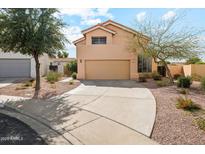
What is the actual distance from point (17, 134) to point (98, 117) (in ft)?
8.69

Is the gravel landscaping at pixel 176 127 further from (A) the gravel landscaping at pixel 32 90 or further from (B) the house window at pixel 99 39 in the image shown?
(B) the house window at pixel 99 39

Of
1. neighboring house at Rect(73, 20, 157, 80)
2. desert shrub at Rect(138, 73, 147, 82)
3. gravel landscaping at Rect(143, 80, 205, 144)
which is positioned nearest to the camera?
gravel landscaping at Rect(143, 80, 205, 144)

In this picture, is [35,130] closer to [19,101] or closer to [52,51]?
[19,101]

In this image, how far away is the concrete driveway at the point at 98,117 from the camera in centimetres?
570

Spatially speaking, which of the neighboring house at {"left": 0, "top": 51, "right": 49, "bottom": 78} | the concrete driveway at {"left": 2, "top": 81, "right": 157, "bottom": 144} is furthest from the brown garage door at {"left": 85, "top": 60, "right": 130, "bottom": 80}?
the concrete driveway at {"left": 2, "top": 81, "right": 157, "bottom": 144}

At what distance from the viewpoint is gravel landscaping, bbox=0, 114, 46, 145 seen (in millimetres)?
5449

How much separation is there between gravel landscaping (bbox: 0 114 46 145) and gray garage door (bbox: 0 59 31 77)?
62.3 ft

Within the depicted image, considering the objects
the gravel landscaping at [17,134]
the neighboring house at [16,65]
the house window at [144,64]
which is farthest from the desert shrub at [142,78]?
the neighboring house at [16,65]

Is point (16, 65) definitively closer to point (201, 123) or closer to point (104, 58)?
point (104, 58)

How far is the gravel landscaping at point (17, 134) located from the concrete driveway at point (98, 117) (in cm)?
70

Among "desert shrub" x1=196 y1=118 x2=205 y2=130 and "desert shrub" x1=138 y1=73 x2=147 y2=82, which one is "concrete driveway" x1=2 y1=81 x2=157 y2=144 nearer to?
"desert shrub" x1=196 y1=118 x2=205 y2=130

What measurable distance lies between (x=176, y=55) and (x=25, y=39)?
35.6 feet

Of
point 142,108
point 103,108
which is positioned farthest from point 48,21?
point 142,108

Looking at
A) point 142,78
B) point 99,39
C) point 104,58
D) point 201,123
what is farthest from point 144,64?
point 201,123
